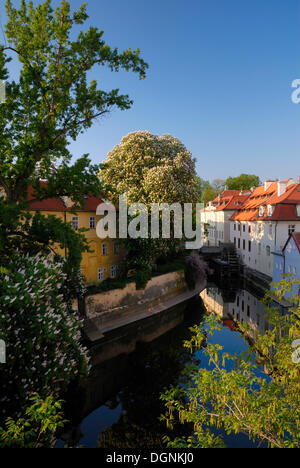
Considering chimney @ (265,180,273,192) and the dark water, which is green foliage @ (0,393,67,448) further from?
chimney @ (265,180,273,192)

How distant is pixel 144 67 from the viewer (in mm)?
12289

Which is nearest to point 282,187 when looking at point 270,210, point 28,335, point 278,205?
point 270,210

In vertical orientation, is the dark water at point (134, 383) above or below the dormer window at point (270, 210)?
below

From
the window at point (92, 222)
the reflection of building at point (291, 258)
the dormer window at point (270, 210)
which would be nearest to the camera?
the reflection of building at point (291, 258)

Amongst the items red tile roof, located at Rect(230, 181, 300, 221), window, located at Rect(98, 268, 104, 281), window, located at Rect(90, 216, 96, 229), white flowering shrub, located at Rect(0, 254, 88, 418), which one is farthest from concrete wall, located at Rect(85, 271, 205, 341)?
red tile roof, located at Rect(230, 181, 300, 221)

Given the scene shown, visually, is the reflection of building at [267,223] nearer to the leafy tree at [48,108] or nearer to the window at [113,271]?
the window at [113,271]

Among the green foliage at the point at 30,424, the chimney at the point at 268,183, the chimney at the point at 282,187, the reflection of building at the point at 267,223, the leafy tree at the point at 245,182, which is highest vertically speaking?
the leafy tree at the point at 245,182

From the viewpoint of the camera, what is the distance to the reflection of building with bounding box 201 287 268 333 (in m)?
21.5

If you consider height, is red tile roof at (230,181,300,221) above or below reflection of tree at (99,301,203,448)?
above

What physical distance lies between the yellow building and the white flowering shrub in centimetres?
1287

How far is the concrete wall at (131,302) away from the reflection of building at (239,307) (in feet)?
9.65

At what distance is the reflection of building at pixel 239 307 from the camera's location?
21502mm

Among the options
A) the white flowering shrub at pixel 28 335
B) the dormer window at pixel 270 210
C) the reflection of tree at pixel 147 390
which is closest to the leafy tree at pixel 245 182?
the dormer window at pixel 270 210

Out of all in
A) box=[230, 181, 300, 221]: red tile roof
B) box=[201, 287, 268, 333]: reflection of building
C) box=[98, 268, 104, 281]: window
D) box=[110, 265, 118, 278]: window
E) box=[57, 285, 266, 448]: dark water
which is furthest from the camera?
box=[230, 181, 300, 221]: red tile roof
